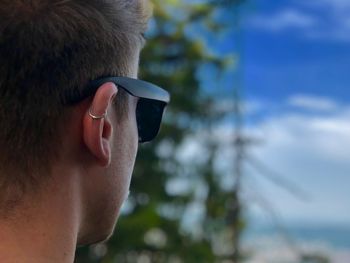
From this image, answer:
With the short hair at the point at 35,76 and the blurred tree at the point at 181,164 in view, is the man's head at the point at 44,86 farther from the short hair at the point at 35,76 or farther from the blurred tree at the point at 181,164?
the blurred tree at the point at 181,164

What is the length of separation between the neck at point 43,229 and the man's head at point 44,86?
0.06 feet

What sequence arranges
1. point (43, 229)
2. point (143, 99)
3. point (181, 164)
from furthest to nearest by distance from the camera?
point (181, 164)
point (143, 99)
point (43, 229)

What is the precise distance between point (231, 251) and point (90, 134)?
895 cm

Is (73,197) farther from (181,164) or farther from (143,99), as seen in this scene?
(181,164)

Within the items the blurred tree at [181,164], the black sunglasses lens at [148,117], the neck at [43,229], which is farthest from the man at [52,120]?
the blurred tree at [181,164]

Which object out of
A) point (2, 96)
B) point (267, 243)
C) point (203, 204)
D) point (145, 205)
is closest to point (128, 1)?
point (2, 96)

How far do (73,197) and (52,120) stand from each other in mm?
98

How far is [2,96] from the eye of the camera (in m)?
0.77

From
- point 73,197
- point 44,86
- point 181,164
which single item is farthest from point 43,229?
point 181,164

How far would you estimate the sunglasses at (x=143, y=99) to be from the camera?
2.58ft

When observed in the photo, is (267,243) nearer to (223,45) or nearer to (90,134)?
(223,45)

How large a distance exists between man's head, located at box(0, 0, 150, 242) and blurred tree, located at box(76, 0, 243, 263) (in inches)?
308

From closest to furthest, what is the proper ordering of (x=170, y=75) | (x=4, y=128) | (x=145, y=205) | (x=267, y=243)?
(x=4, y=128) → (x=145, y=205) → (x=170, y=75) → (x=267, y=243)

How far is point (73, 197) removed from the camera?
78cm
